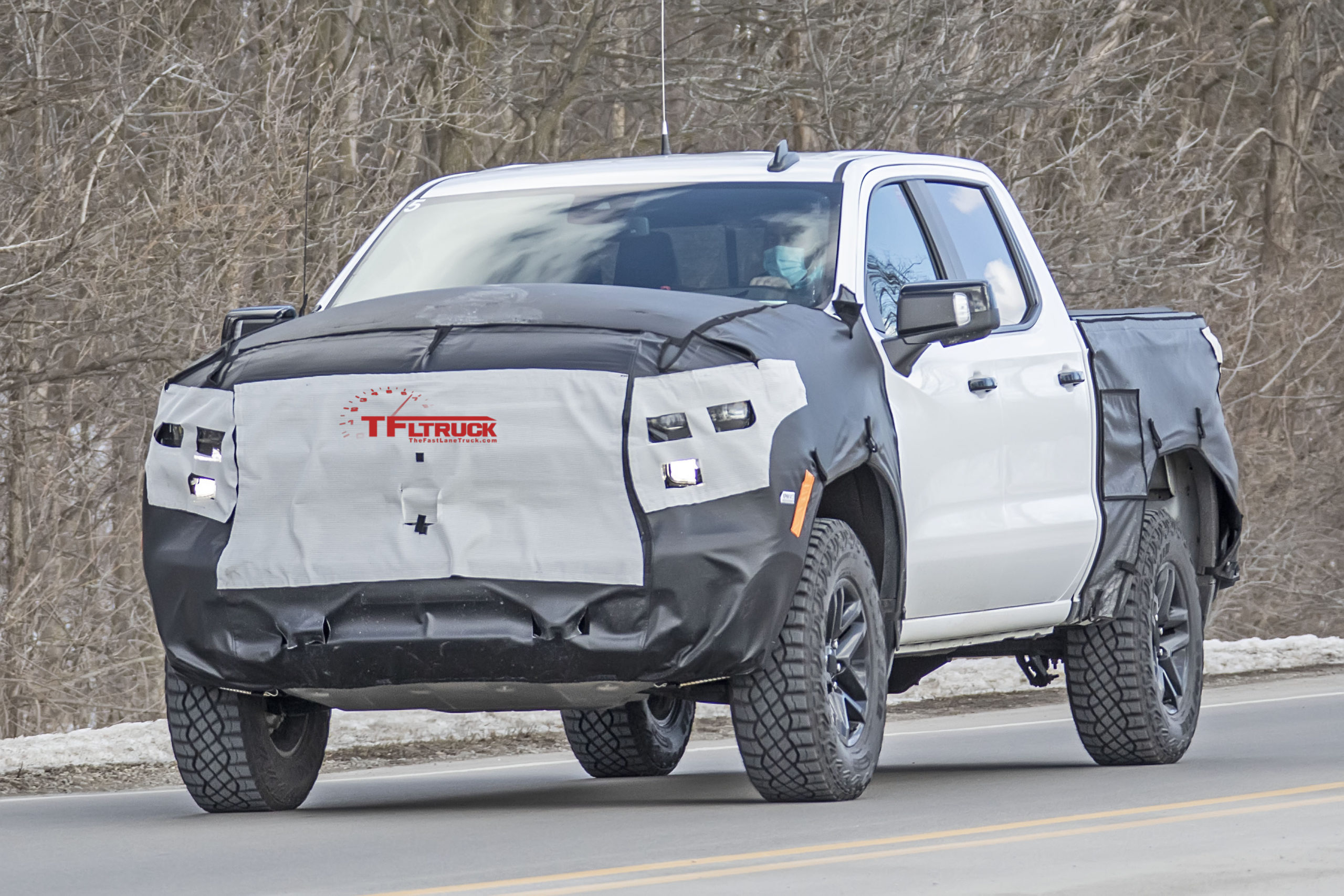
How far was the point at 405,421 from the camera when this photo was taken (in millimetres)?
7754

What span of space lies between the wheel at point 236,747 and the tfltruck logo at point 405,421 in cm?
108

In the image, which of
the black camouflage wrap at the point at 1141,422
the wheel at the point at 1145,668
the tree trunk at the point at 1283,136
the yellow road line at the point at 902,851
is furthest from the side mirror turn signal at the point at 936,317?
the tree trunk at the point at 1283,136

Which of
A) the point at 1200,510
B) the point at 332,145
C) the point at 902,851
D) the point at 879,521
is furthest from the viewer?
the point at 332,145

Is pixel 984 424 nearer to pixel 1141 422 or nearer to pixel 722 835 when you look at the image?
pixel 1141 422

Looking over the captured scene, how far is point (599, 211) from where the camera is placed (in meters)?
9.32

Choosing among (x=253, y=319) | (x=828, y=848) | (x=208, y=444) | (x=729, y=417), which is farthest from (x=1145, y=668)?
(x=208, y=444)

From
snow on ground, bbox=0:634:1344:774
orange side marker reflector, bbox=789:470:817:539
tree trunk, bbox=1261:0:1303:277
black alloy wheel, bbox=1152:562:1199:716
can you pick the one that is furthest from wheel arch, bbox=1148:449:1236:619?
tree trunk, bbox=1261:0:1303:277

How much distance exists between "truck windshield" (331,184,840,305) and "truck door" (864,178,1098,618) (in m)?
0.25

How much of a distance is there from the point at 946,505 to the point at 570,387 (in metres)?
1.86

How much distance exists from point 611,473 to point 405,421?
604 mm

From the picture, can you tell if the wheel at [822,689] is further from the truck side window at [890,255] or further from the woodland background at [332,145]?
the woodland background at [332,145]

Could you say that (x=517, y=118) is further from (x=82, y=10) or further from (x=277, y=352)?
(x=277, y=352)

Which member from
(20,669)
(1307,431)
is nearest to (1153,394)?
(20,669)

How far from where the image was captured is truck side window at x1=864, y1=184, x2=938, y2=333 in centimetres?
898
